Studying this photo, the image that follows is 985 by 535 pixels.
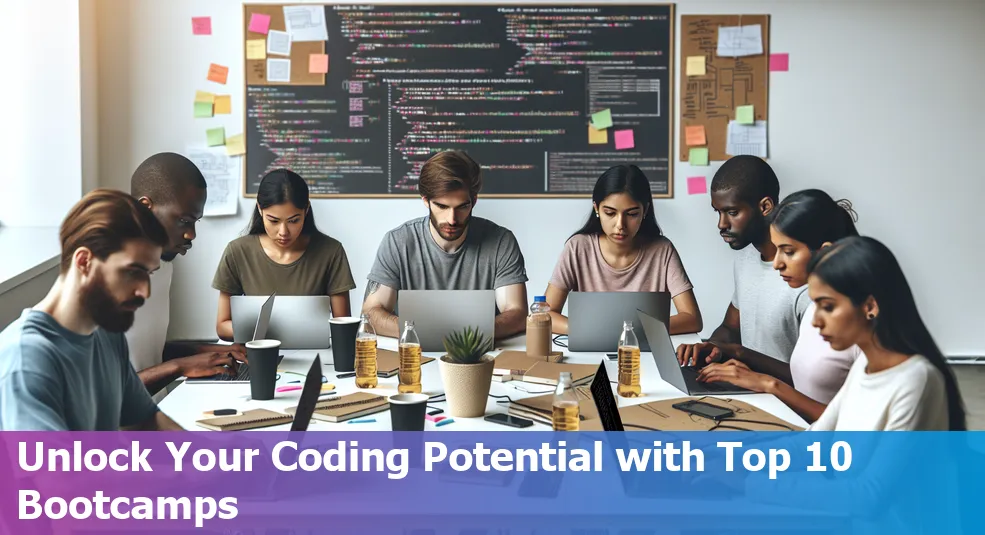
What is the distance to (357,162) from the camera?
4254 mm

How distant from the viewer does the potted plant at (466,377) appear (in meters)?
1.71

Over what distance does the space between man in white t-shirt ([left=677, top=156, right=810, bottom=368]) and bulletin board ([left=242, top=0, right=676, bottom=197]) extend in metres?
1.18

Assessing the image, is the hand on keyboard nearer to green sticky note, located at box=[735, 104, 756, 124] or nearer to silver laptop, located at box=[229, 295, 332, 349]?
silver laptop, located at box=[229, 295, 332, 349]

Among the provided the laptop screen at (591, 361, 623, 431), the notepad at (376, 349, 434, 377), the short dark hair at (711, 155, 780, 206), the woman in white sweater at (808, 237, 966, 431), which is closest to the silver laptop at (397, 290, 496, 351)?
the notepad at (376, 349, 434, 377)

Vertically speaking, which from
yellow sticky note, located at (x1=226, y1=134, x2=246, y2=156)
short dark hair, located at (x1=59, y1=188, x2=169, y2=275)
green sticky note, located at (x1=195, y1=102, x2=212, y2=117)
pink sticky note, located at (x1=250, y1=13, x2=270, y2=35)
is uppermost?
pink sticky note, located at (x1=250, y1=13, x2=270, y2=35)

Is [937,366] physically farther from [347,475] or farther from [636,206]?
[636,206]

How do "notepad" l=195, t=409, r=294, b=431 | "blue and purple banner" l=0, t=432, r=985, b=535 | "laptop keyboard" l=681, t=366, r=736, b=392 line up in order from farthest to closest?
"laptop keyboard" l=681, t=366, r=736, b=392 → "notepad" l=195, t=409, r=294, b=431 → "blue and purple banner" l=0, t=432, r=985, b=535

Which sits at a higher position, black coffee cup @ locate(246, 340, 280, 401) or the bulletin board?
the bulletin board

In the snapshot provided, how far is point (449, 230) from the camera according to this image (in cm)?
288

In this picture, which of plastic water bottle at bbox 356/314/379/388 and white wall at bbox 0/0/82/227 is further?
white wall at bbox 0/0/82/227

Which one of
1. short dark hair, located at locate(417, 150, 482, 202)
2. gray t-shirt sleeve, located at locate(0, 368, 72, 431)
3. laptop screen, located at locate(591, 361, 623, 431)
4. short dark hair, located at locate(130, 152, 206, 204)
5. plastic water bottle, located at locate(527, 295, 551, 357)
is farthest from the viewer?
short dark hair, located at locate(417, 150, 482, 202)

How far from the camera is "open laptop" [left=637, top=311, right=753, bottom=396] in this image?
1938mm

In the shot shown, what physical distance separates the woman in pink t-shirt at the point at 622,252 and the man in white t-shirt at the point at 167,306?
120 centimetres

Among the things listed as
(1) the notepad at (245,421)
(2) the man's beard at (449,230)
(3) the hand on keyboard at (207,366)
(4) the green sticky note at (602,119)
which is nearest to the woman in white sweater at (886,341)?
(1) the notepad at (245,421)
